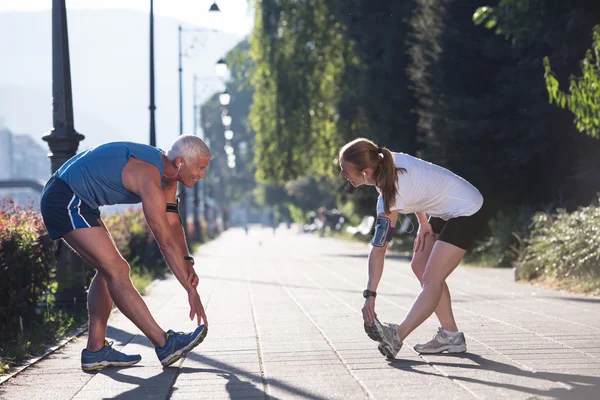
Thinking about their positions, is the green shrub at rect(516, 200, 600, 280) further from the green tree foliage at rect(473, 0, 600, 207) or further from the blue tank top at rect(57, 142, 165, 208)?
the blue tank top at rect(57, 142, 165, 208)

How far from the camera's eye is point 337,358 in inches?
303

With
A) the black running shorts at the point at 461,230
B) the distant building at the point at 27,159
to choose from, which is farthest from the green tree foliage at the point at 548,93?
the distant building at the point at 27,159

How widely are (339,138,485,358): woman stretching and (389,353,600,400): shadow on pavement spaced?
210 millimetres

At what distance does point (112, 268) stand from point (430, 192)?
2211 millimetres

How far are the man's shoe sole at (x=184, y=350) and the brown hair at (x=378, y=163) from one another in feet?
4.94

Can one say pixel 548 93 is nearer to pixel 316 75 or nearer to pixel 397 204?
pixel 316 75

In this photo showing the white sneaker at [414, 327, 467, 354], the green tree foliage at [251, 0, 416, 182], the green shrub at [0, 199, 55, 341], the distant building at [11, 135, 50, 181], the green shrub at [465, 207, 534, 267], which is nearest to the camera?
the white sneaker at [414, 327, 467, 354]

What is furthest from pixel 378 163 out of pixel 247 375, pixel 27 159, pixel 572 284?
pixel 27 159

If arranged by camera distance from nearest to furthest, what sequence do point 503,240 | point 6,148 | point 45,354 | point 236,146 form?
point 45,354 < point 503,240 < point 6,148 < point 236,146

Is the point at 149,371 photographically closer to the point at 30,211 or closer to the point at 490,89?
the point at 30,211

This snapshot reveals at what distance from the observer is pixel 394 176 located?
7207 mm

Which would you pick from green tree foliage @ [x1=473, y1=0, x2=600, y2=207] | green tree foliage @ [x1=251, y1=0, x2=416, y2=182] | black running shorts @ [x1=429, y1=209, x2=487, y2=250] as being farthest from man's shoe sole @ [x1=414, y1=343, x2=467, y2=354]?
green tree foliage @ [x1=251, y1=0, x2=416, y2=182]

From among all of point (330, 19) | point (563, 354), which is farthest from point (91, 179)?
point (330, 19)

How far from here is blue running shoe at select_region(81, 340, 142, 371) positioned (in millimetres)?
7520
